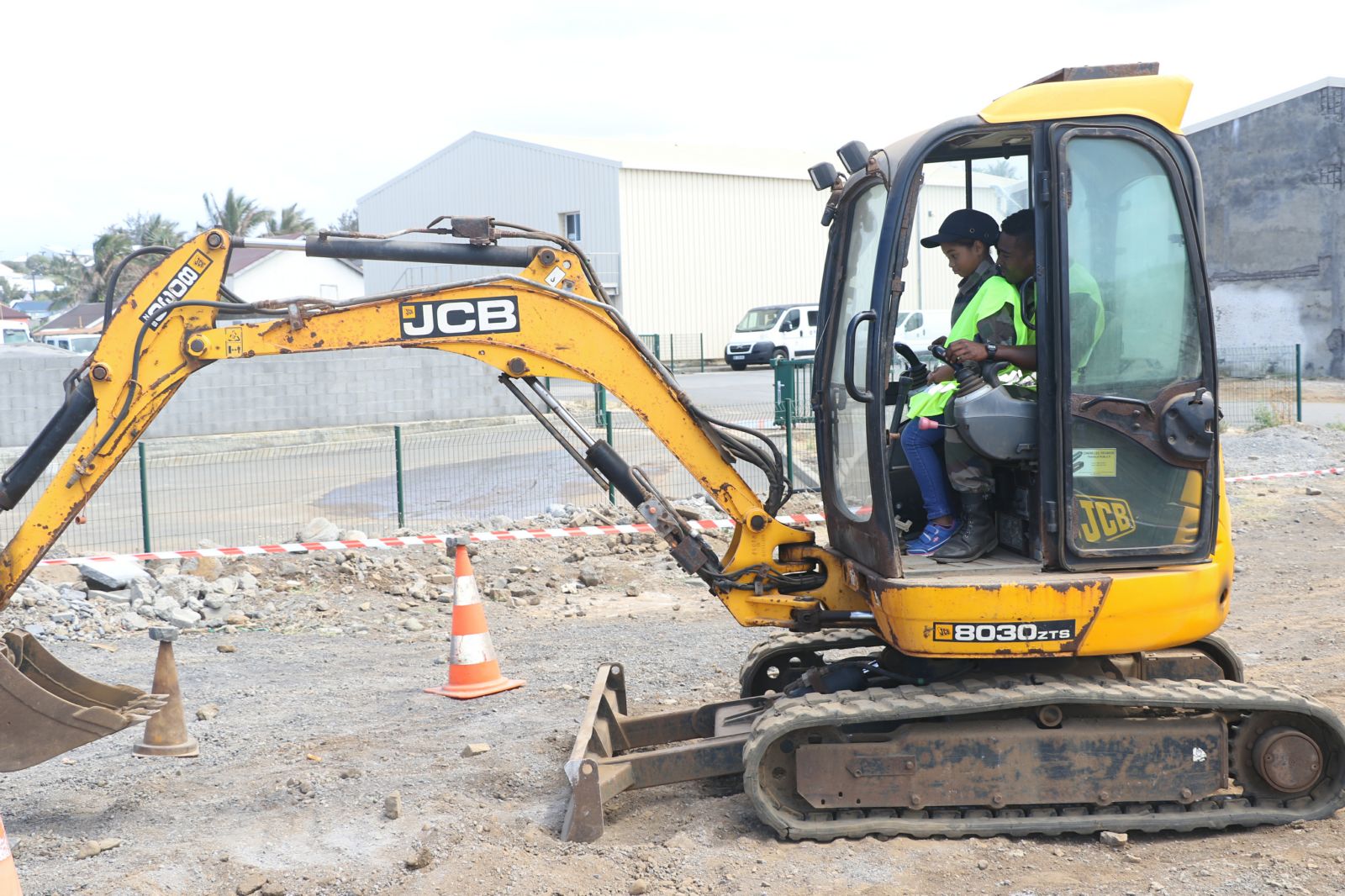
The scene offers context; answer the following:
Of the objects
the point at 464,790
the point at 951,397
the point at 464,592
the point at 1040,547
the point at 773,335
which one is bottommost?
the point at 464,790

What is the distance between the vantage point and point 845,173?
5.41 metres

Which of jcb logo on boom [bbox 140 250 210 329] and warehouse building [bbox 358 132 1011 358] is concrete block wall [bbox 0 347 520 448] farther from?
warehouse building [bbox 358 132 1011 358]

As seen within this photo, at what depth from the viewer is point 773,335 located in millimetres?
34031

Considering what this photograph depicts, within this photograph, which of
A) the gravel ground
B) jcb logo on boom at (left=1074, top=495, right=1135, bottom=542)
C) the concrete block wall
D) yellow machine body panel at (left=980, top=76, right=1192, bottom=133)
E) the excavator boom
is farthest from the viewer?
the concrete block wall

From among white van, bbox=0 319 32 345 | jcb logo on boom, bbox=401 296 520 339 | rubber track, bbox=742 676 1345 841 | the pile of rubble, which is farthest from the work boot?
white van, bbox=0 319 32 345

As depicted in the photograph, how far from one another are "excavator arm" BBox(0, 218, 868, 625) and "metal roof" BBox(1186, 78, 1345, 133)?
88.9 feet

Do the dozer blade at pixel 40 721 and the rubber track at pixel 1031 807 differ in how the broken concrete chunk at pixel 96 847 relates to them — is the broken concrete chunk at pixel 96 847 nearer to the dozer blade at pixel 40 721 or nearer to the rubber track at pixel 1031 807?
the dozer blade at pixel 40 721

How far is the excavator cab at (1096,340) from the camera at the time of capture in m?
4.77

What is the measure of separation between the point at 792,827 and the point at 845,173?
2.72 metres

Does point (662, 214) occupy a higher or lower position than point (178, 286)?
higher

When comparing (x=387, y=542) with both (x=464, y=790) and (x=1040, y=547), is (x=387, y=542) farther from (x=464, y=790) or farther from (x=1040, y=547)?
(x=1040, y=547)

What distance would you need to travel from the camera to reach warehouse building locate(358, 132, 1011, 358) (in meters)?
37.2

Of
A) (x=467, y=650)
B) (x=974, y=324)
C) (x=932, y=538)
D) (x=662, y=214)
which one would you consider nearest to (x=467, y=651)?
(x=467, y=650)

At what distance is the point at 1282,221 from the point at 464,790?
92.5ft
